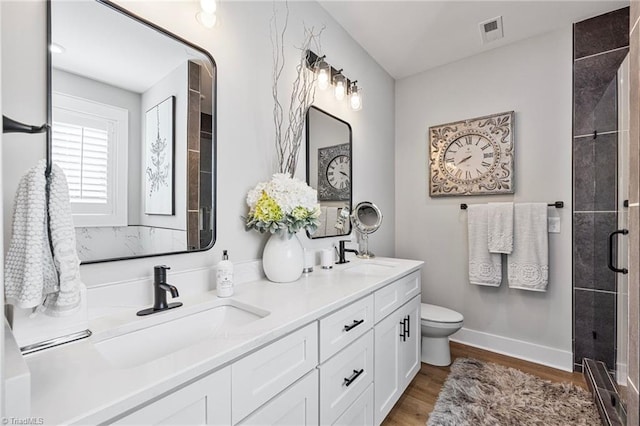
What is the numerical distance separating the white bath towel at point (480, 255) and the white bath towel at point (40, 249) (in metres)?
2.56

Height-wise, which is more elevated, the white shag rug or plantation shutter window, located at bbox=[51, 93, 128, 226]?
plantation shutter window, located at bbox=[51, 93, 128, 226]

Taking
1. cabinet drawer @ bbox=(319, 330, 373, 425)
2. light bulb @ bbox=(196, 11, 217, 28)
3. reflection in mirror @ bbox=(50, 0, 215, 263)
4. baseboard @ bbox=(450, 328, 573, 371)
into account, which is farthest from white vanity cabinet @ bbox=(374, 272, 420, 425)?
light bulb @ bbox=(196, 11, 217, 28)

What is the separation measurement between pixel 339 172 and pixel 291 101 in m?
0.61

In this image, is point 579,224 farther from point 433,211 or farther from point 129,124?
point 129,124

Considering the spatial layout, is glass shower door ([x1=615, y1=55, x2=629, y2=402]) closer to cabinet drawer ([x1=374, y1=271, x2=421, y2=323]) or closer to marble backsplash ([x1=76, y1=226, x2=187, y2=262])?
cabinet drawer ([x1=374, y1=271, x2=421, y2=323])

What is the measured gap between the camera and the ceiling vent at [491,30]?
2.18 meters

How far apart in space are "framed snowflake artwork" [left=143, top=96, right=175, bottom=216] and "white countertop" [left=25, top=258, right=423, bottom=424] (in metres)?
0.39

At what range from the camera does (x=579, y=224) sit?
2.14m

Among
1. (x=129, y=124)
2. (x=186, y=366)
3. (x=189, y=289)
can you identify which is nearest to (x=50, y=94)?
(x=129, y=124)

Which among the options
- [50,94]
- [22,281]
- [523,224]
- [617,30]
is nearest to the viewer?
[22,281]

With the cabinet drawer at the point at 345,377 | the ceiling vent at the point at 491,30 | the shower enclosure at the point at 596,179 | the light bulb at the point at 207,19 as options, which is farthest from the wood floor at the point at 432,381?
the ceiling vent at the point at 491,30

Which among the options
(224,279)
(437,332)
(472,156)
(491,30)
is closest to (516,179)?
(472,156)

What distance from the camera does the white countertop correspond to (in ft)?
1.80

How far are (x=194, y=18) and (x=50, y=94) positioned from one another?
664mm
